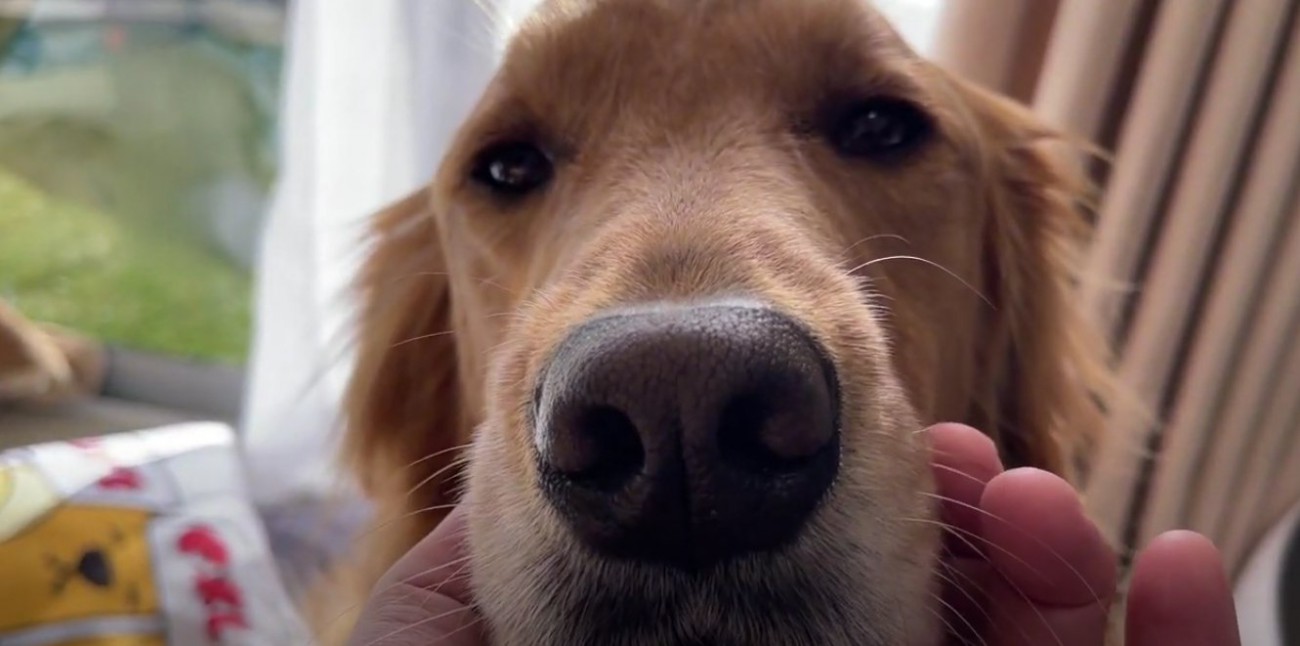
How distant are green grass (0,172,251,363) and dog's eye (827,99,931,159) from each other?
220 cm

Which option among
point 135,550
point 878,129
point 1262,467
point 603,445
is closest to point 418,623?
point 603,445

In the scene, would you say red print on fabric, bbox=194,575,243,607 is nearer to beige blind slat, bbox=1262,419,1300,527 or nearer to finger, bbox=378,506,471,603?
finger, bbox=378,506,471,603

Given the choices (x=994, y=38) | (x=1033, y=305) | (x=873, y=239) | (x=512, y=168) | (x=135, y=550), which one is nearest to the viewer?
(x=873, y=239)

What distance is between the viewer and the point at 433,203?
5.19 ft

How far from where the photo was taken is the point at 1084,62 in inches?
67.1

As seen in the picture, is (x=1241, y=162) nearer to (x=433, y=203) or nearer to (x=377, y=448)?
(x=433, y=203)

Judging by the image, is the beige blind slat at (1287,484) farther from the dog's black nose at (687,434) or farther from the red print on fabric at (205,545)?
the red print on fabric at (205,545)

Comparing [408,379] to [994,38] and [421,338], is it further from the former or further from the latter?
[994,38]

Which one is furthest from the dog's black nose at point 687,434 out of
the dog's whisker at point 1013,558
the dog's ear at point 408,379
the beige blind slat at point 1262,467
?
the beige blind slat at point 1262,467

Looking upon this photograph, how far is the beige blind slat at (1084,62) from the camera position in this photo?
5.42ft

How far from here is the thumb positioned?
95 cm

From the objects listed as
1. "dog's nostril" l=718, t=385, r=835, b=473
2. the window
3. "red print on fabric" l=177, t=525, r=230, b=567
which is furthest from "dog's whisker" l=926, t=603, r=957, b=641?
the window

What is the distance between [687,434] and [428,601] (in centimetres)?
50

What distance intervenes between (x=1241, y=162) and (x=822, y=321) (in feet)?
4.39
